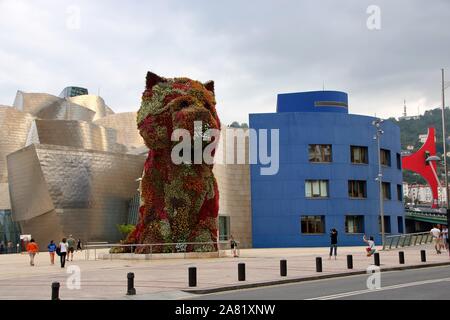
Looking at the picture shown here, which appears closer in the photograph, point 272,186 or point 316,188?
point 272,186

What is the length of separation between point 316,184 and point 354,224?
5695 millimetres

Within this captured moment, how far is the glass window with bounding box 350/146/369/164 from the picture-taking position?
57.6 meters

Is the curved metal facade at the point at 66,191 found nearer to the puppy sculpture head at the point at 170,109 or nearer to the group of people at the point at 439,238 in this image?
the puppy sculpture head at the point at 170,109

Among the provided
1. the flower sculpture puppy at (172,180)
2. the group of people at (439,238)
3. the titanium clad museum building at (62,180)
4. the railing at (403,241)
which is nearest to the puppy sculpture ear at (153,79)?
the flower sculpture puppy at (172,180)

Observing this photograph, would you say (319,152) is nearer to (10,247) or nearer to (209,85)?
(209,85)

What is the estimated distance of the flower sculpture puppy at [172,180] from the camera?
31656 mm

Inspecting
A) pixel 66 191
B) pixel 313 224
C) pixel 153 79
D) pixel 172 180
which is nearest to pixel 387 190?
pixel 313 224

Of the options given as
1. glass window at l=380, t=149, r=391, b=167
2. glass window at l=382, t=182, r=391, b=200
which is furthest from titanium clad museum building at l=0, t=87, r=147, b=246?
glass window at l=382, t=182, r=391, b=200

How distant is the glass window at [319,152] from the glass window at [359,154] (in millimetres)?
2686

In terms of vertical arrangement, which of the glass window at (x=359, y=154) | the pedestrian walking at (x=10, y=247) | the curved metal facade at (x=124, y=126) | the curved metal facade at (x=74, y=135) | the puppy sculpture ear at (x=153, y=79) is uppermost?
the curved metal facade at (x=124, y=126)

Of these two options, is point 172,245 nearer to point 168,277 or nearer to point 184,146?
point 184,146

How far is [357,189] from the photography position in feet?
188

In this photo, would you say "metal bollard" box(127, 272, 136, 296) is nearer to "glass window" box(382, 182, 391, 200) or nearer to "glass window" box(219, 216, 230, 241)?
"glass window" box(219, 216, 230, 241)

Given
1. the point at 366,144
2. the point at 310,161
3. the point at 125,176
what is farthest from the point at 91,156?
the point at 366,144
